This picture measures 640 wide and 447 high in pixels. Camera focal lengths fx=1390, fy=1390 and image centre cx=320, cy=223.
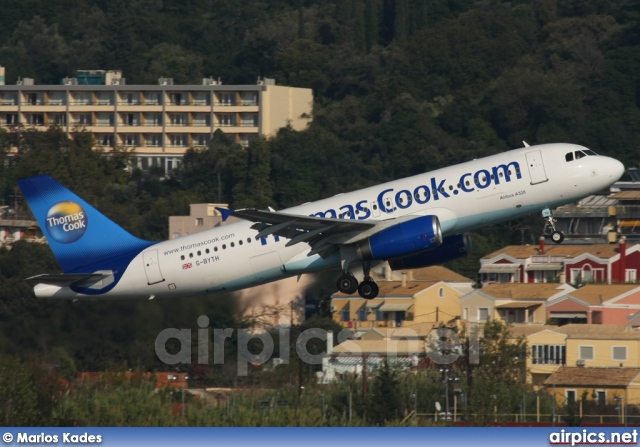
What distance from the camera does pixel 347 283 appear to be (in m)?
45.5

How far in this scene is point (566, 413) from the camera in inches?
2628

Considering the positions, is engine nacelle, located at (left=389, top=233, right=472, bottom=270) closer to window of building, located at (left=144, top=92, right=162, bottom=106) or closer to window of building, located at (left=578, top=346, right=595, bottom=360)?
window of building, located at (left=578, top=346, right=595, bottom=360)

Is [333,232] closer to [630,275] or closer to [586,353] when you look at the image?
[586,353]

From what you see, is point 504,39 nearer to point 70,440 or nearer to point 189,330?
point 189,330

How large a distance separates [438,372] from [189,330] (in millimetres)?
19702

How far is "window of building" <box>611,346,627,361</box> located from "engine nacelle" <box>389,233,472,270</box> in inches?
1143

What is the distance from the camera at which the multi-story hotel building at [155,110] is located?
159 metres

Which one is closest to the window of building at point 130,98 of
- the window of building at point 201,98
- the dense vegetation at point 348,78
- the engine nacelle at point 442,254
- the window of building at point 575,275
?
the dense vegetation at point 348,78

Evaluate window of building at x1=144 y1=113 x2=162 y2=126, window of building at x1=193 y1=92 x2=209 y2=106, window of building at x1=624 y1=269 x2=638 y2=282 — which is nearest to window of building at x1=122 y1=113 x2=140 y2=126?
window of building at x1=144 y1=113 x2=162 y2=126

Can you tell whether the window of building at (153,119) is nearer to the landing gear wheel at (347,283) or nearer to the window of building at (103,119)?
the window of building at (103,119)

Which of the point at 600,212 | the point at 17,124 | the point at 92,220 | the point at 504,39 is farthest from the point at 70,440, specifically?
the point at 504,39

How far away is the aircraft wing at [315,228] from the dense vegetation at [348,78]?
66.8 metres

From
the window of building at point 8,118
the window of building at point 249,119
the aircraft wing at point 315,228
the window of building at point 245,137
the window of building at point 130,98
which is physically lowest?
the aircraft wing at point 315,228

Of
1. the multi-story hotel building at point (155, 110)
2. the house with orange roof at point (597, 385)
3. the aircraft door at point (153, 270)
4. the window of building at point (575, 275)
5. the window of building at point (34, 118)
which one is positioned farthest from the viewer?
the window of building at point (34, 118)
